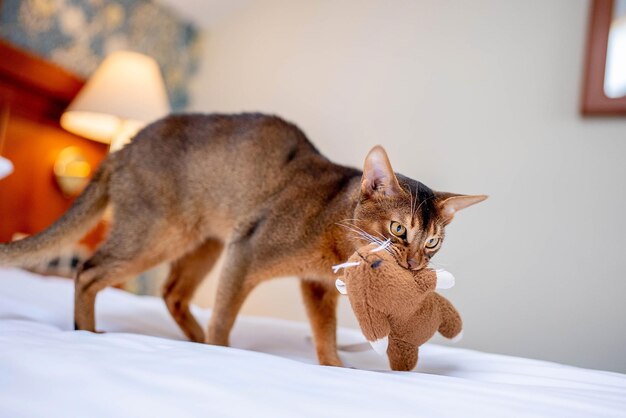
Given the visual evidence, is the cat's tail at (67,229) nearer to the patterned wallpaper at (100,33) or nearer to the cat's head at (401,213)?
the cat's head at (401,213)

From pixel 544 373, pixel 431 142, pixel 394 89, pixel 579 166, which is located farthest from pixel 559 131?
pixel 544 373

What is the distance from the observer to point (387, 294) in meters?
1.00

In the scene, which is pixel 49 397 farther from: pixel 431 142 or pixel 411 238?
pixel 431 142

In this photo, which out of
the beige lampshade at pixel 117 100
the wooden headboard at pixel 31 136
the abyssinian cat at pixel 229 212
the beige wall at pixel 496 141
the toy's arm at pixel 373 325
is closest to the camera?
the toy's arm at pixel 373 325

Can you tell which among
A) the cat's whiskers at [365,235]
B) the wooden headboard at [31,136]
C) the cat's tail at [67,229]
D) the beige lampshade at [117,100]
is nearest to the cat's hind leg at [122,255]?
the cat's tail at [67,229]

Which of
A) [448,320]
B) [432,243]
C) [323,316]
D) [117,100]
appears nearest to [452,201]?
[432,243]

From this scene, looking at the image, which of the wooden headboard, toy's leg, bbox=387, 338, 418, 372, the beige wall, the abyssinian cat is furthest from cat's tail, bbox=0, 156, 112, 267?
the beige wall

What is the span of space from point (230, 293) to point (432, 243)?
0.60 metres

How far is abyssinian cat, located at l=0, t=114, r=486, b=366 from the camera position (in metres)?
1.40

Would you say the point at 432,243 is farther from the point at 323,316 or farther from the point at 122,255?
the point at 122,255

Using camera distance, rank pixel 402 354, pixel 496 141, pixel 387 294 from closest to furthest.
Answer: pixel 387 294 < pixel 402 354 < pixel 496 141

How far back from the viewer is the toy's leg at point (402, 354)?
1.12 m

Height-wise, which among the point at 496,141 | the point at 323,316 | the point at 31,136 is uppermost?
the point at 496,141

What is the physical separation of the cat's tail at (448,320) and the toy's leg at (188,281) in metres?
0.86
